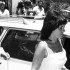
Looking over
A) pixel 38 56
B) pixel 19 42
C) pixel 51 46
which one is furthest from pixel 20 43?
pixel 38 56

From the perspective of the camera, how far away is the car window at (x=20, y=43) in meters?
3.82

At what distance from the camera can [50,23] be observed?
2697 mm

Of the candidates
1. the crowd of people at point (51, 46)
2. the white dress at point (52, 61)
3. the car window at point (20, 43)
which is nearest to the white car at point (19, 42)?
the car window at point (20, 43)

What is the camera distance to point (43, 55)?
2568mm

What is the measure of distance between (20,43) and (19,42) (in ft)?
0.08

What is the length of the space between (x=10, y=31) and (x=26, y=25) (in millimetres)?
254

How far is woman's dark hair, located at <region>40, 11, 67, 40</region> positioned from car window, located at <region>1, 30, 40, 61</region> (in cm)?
104

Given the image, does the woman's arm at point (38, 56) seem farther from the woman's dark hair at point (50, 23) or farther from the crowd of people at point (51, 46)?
the woman's dark hair at point (50, 23)

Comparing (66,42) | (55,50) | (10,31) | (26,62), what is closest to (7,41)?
(10,31)

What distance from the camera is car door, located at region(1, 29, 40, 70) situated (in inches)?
146

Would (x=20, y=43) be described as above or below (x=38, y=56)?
below

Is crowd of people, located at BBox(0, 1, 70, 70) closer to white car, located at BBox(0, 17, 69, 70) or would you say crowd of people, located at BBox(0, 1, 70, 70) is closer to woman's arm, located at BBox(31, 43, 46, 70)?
woman's arm, located at BBox(31, 43, 46, 70)

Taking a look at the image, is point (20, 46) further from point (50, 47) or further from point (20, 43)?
point (50, 47)

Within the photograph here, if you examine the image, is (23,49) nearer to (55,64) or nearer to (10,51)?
(10,51)
